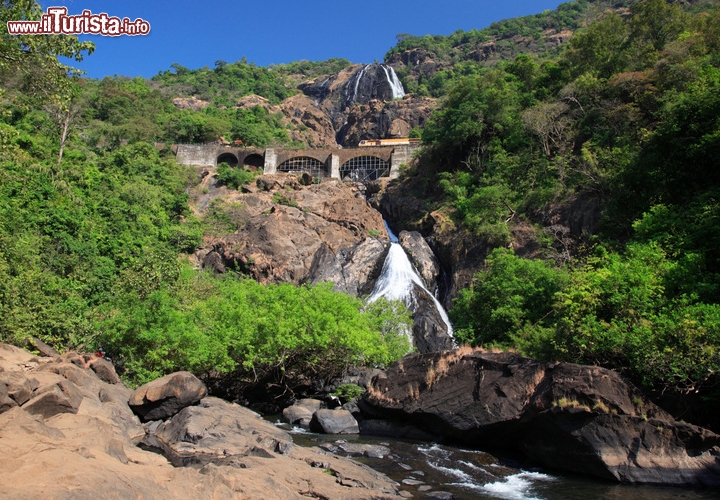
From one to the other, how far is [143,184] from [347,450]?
3327 cm

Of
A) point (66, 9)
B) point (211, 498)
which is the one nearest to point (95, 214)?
point (66, 9)

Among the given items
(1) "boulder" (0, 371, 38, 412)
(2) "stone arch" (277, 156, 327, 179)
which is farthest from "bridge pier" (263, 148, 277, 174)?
(1) "boulder" (0, 371, 38, 412)

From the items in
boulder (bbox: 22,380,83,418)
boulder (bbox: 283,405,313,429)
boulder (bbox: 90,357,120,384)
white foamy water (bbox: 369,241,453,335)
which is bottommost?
boulder (bbox: 283,405,313,429)

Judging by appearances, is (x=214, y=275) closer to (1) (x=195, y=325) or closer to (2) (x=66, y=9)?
(1) (x=195, y=325)

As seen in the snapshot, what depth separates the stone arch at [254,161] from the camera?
56053 millimetres

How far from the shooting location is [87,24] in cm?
1173

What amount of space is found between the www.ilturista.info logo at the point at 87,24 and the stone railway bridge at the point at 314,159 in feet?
133

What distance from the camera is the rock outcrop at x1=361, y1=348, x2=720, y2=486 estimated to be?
1148 cm

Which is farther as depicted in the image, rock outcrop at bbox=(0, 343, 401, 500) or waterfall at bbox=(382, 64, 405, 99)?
waterfall at bbox=(382, 64, 405, 99)

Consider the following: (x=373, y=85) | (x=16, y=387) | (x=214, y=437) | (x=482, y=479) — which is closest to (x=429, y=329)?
(x=482, y=479)

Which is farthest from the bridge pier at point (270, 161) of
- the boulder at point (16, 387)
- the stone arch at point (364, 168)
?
the boulder at point (16, 387)

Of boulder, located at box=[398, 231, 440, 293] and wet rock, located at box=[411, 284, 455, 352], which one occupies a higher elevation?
boulder, located at box=[398, 231, 440, 293]

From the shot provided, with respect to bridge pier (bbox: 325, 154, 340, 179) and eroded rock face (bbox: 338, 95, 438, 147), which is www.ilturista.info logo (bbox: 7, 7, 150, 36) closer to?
bridge pier (bbox: 325, 154, 340, 179)

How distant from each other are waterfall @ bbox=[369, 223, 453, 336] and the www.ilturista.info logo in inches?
856
